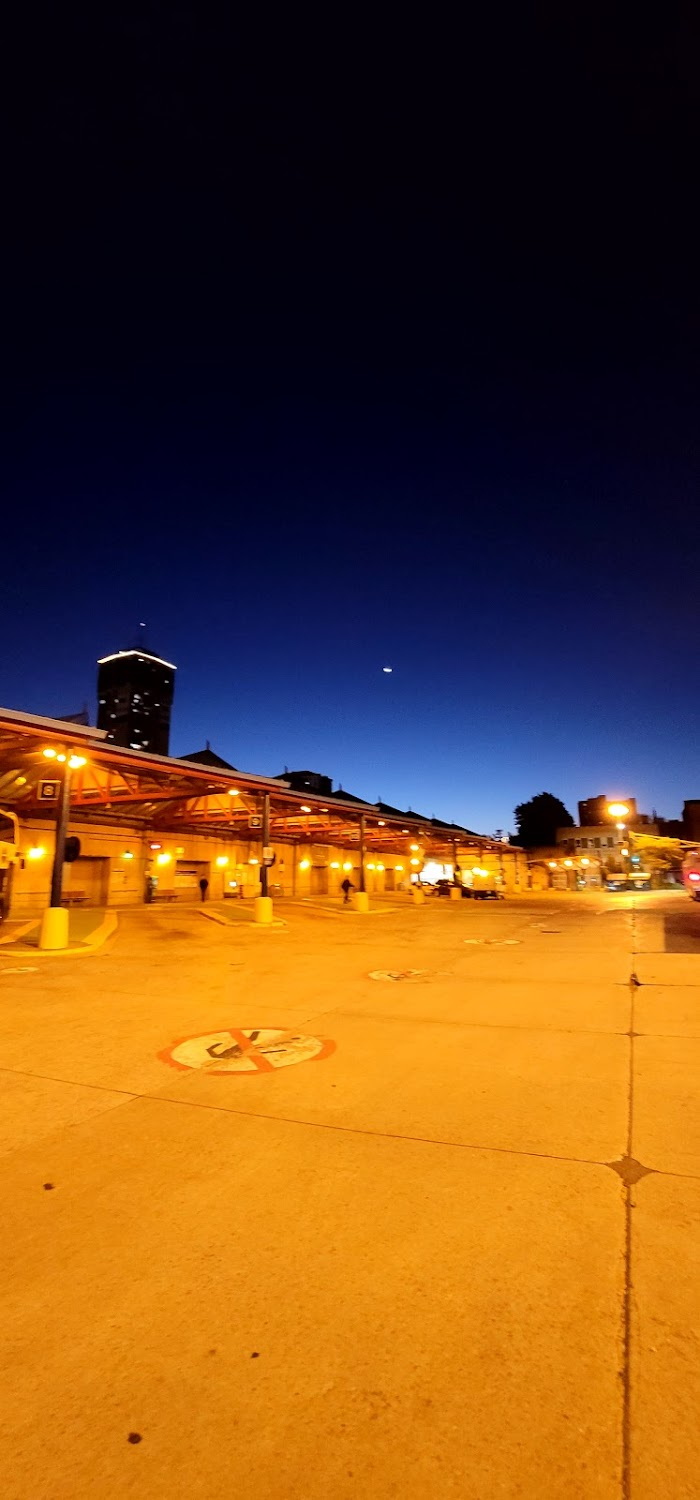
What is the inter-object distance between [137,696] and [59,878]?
149523 millimetres

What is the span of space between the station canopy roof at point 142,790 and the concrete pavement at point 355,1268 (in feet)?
31.6

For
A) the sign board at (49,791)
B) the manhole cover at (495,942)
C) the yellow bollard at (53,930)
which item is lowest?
the manhole cover at (495,942)

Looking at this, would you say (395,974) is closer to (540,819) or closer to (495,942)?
(495,942)

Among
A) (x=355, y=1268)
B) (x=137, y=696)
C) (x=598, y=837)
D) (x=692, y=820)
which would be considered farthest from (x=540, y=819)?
(x=355, y=1268)

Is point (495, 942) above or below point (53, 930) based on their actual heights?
below

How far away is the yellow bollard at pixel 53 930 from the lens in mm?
14242

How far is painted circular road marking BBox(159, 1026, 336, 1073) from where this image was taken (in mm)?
5693

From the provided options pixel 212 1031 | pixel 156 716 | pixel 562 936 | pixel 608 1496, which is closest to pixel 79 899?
pixel 562 936

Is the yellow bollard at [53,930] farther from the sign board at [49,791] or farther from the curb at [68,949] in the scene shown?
the sign board at [49,791]

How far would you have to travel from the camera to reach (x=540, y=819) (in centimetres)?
11406

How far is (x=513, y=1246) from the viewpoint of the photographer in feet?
9.58

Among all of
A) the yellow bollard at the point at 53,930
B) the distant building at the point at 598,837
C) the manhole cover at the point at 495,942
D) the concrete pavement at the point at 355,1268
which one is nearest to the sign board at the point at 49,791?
the yellow bollard at the point at 53,930

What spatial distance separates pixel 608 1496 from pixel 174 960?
11.7 metres

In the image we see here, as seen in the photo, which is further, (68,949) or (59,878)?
(59,878)
